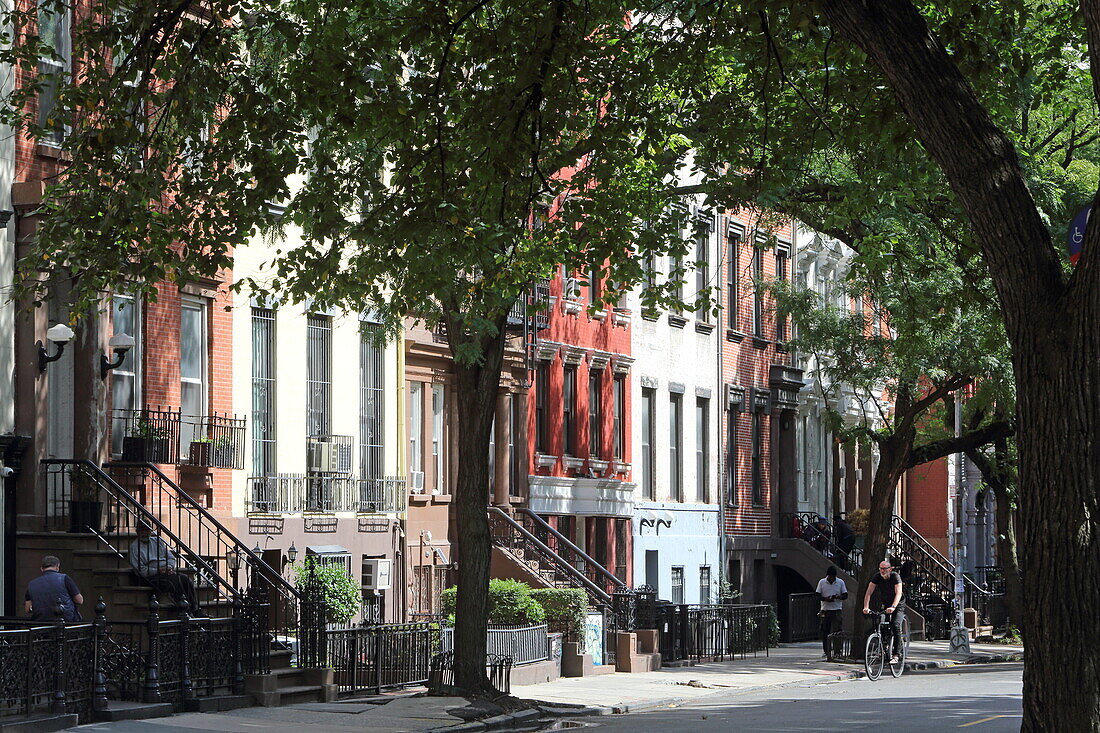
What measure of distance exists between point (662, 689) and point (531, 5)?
12.7 metres

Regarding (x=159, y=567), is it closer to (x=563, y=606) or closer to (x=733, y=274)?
(x=563, y=606)

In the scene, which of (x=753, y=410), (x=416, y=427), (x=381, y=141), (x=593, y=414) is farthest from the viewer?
(x=753, y=410)

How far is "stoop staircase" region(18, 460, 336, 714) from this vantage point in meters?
20.2

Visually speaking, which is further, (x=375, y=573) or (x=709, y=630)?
(x=709, y=630)

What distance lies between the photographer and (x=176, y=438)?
2331cm

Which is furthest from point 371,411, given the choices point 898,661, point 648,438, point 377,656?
point 648,438

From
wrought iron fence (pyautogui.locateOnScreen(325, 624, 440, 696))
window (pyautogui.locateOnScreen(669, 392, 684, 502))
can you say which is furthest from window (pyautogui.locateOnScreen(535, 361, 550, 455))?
wrought iron fence (pyautogui.locateOnScreen(325, 624, 440, 696))

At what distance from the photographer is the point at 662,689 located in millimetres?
24938

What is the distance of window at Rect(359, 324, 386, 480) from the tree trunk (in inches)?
261

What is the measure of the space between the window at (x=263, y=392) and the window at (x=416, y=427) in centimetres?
465

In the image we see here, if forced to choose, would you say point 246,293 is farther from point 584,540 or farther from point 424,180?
point 584,540

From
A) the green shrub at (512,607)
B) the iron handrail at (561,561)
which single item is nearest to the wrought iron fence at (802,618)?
the iron handrail at (561,561)

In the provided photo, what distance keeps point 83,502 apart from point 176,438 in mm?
2357

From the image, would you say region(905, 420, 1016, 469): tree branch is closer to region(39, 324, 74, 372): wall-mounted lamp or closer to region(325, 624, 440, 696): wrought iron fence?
region(325, 624, 440, 696): wrought iron fence
